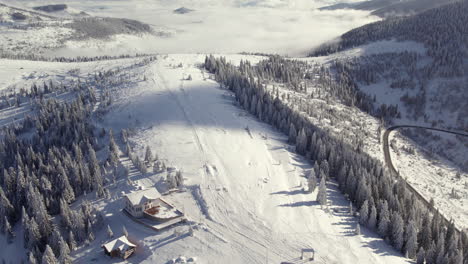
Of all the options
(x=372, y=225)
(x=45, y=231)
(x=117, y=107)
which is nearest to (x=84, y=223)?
(x=45, y=231)

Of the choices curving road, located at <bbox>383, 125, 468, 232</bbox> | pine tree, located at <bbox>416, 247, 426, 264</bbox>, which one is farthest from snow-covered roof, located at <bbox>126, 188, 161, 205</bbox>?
curving road, located at <bbox>383, 125, 468, 232</bbox>

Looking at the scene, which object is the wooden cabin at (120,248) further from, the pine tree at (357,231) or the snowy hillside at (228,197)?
the pine tree at (357,231)

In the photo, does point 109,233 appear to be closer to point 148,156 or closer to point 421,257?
point 148,156

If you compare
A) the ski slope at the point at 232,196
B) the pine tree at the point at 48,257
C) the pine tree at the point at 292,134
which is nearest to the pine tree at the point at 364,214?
the ski slope at the point at 232,196

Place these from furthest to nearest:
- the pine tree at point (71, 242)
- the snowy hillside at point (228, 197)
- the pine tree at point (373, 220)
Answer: the pine tree at point (373, 220), the pine tree at point (71, 242), the snowy hillside at point (228, 197)

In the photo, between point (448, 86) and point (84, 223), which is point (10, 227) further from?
point (448, 86)

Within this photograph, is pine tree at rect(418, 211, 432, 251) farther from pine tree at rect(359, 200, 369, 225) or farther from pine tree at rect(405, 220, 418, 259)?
pine tree at rect(359, 200, 369, 225)
